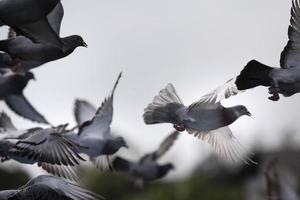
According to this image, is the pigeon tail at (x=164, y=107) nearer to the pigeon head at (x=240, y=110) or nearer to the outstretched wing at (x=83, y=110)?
the pigeon head at (x=240, y=110)

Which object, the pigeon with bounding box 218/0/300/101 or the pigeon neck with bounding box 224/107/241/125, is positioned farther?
the pigeon neck with bounding box 224/107/241/125

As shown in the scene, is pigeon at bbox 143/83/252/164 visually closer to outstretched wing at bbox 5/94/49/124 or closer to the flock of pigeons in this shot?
the flock of pigeons

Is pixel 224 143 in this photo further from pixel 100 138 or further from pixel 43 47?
pixel 43 47

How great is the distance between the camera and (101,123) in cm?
774

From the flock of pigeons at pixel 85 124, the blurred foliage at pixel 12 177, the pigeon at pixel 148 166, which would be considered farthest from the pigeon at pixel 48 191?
the blurred foliage at pixel 12 177

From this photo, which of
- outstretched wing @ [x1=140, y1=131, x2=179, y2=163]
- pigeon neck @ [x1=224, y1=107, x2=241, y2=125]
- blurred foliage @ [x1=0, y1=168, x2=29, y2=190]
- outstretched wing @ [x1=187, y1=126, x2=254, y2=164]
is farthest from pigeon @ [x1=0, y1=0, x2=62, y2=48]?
blurred foliage @ [x1=0, y1=168, x2=29, y2=190]

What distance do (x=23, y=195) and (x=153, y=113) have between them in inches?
50.3

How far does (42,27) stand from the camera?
6195mm

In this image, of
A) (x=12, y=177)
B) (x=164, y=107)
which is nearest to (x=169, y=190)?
(x=12, y=177)

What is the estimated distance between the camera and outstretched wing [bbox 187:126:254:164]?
7.12 m

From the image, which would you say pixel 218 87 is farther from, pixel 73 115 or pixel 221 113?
pixel 73 115

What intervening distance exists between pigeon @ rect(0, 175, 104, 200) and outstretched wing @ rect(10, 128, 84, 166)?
278 mm

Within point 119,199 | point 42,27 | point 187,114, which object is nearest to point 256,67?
point 187,114

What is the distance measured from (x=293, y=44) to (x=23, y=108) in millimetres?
3253
